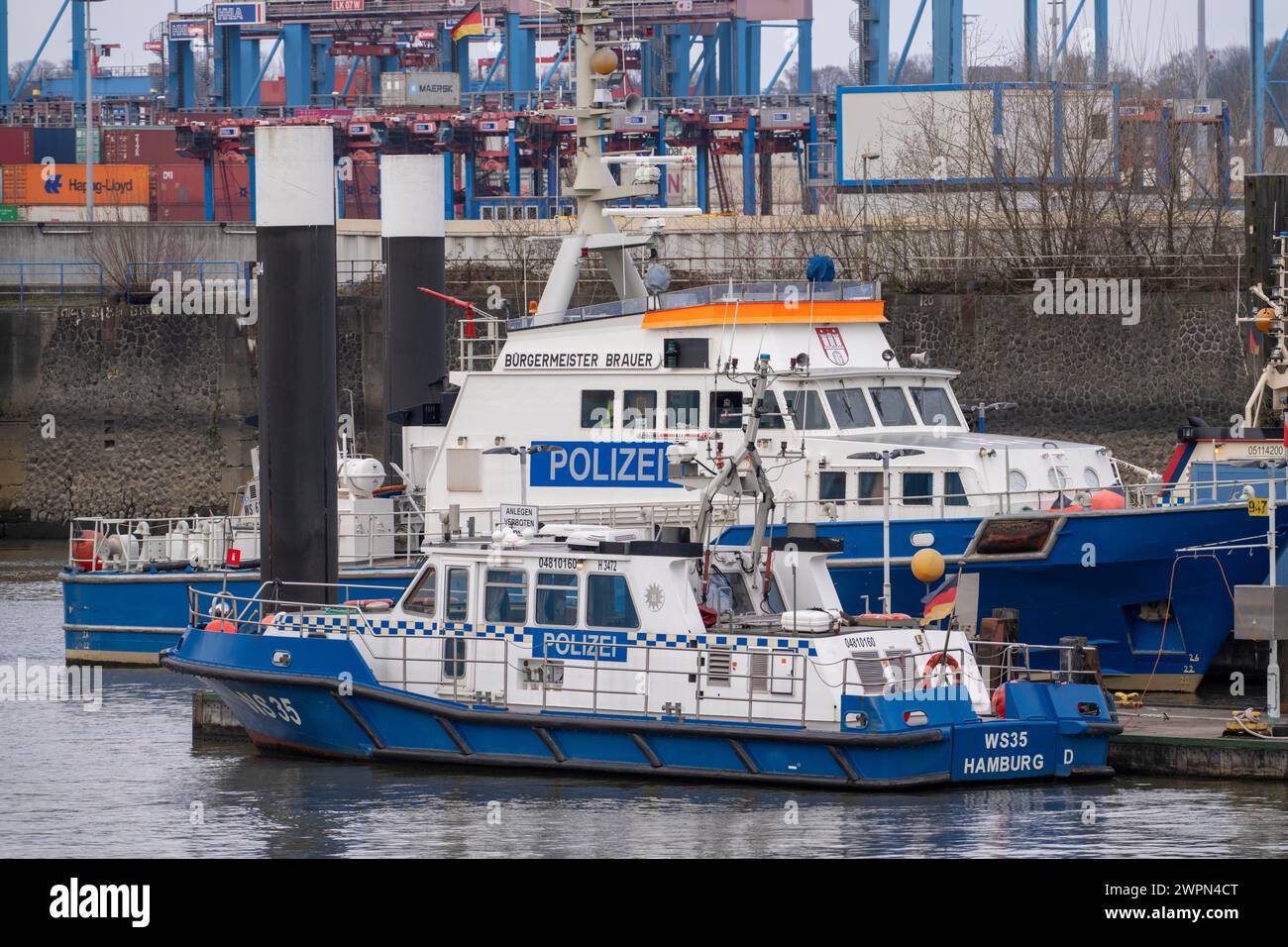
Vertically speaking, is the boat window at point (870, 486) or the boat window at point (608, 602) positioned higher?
the boat window at point (870, 486)

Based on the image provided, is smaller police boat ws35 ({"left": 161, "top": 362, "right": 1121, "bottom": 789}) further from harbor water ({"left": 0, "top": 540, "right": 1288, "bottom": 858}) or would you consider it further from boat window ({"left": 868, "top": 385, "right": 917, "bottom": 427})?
boat window ({"left": 868, "top": 385, "right": 917, "bottom": 427})

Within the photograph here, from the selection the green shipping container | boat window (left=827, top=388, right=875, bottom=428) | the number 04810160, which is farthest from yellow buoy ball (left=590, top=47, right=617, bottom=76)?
the green shipping container

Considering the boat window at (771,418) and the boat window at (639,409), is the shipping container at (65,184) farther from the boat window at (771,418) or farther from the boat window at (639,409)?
the boat window at (771,418)

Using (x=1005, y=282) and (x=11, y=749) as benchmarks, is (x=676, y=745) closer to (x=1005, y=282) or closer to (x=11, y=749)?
(x=11, y=749)

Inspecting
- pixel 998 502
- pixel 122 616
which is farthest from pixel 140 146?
pixel 998 502

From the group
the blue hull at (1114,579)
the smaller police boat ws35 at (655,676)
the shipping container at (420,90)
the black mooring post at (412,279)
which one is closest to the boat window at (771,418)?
the blue hull at (1114,579)

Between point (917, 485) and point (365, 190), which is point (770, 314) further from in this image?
point (365, 190)

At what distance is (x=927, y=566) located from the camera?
2150 centimetres

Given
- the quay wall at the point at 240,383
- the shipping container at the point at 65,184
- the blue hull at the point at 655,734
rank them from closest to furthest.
→ 1. the blue hull at the point at 655,734
2. the quay wall at the point at 240,383
3. the shipping container at the point at 65,184

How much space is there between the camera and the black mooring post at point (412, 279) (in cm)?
3020

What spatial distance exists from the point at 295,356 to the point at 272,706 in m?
3.84

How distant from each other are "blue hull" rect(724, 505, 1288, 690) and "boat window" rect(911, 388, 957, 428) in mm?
1779

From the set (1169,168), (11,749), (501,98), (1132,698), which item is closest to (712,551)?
(1132,698)

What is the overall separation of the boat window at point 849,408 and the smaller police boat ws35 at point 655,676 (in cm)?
473
